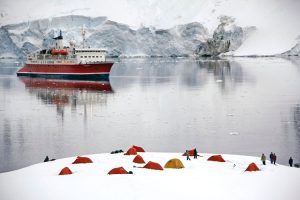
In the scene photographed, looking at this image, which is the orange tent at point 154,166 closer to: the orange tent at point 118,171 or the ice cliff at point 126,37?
the orange tent at point 118,171

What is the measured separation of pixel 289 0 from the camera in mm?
131500

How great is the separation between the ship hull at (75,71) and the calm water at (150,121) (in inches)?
568

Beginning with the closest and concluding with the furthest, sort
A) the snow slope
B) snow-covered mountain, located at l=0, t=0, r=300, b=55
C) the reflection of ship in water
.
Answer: the snow slope < the reflection of ship in water < snow-covered mountain, located at l=0, t=0, r=300, b=55

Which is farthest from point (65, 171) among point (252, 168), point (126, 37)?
point (126, 37)

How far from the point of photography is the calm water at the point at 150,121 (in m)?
22.3

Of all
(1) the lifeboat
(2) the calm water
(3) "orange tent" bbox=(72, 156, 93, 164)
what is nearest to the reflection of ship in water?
(2) the calm water

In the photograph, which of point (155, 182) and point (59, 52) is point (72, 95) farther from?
point (155, 182)

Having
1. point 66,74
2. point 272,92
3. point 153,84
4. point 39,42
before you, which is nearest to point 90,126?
point 272,92

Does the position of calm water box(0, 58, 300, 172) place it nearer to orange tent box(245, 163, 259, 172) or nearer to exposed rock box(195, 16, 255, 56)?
orange tent box(245, 163, 259, 172)

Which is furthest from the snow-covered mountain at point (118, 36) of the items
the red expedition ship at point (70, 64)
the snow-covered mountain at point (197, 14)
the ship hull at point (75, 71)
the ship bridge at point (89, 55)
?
the ship bridge at point (89, 55)

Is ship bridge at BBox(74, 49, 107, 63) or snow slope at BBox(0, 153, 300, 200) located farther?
ship bridge at BBox(74, 49, 107, 63)

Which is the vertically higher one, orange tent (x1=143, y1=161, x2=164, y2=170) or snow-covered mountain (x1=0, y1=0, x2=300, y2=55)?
snow-covered mountain (x1=0, y1=0, x2=300, y2=55)

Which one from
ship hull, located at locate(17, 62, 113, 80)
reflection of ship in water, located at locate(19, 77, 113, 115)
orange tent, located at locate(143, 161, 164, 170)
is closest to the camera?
orange tent, located at locate(143, 161, 164, 170)

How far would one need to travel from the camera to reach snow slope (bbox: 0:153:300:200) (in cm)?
1558
